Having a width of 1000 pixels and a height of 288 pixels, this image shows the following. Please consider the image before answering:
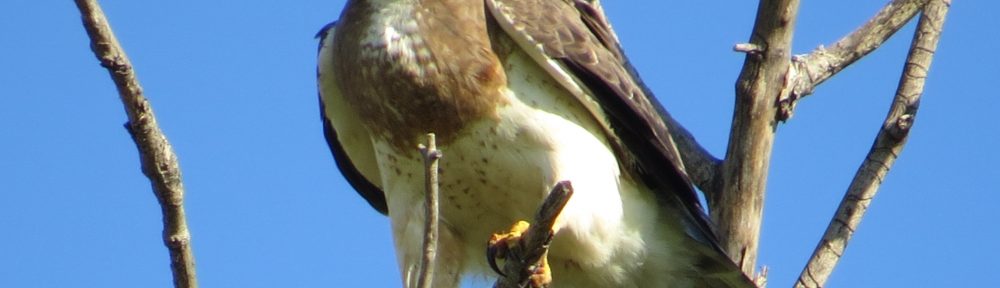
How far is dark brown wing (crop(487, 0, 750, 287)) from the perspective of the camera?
561 cm

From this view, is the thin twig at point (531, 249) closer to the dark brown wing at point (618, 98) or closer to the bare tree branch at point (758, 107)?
the bare tree branch at point (758, 107)

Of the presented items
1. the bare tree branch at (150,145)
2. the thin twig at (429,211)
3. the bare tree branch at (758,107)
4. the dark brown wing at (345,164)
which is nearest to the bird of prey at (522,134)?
the dark brown wing at (345,164)

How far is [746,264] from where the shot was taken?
217 inches

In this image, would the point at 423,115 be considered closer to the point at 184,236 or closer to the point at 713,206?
the point at 713,206

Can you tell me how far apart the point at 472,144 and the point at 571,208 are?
0.46 metres

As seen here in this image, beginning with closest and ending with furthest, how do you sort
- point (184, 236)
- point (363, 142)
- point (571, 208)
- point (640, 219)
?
point (184, 236) < point (571, 208) < point (640, 219) < point (363, 142)

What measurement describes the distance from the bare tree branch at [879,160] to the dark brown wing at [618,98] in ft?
1.47

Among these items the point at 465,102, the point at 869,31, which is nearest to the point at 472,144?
the point at 465,102

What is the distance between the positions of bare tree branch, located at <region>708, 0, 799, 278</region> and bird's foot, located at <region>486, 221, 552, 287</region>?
77 cm

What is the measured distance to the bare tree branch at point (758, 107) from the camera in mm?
5195

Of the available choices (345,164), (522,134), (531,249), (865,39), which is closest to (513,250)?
(531,249)

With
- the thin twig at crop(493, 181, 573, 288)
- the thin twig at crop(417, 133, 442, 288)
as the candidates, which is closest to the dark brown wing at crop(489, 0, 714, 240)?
the thin twig at crop(493, 181, 573, 288)

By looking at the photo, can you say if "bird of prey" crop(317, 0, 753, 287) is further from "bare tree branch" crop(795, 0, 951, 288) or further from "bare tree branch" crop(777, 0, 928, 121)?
"bare tree branch" crop(777, 0, 928, 121)

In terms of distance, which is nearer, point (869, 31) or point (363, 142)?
point (869, 31)
